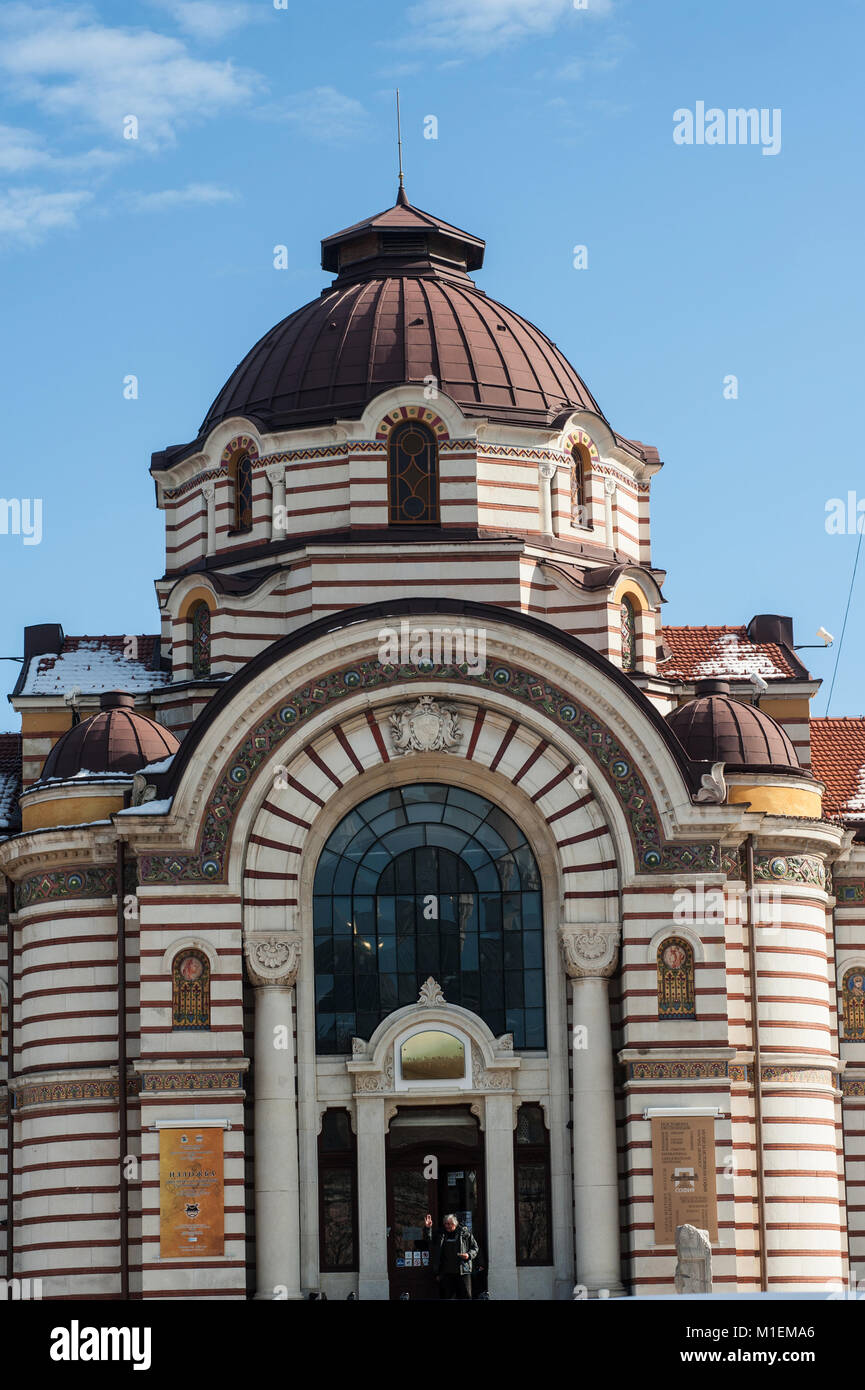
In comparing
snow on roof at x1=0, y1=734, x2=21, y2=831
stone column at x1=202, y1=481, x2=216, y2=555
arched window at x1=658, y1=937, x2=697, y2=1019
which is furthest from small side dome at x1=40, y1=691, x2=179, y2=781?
arched window at x1=658, y1=937, x2=697, y2=1019

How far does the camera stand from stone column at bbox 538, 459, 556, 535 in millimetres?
37719

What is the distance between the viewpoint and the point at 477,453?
37094 mm

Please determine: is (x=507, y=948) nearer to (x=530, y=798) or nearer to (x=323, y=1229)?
(x=530, y=798)

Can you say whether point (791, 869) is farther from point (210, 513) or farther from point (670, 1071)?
point (210, 513)

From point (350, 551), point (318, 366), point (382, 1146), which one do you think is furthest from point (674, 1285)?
point (318, 366)

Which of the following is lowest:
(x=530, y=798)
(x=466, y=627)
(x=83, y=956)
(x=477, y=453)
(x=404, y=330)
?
(x=83, y=956)

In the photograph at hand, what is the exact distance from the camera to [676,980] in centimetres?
3284

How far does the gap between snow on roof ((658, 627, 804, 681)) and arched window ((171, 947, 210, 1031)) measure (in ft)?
34.6

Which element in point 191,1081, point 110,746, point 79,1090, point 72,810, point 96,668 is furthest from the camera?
point 96,668

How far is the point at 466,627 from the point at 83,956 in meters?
7.55

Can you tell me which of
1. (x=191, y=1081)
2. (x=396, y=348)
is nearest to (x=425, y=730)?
(x=191, y=1081)

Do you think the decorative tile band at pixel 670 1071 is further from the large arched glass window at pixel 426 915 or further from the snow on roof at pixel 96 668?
the snow on roof at pixel 96 668

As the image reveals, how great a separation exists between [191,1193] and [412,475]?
12293 millimetres

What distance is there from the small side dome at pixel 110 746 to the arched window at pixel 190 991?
356cm
